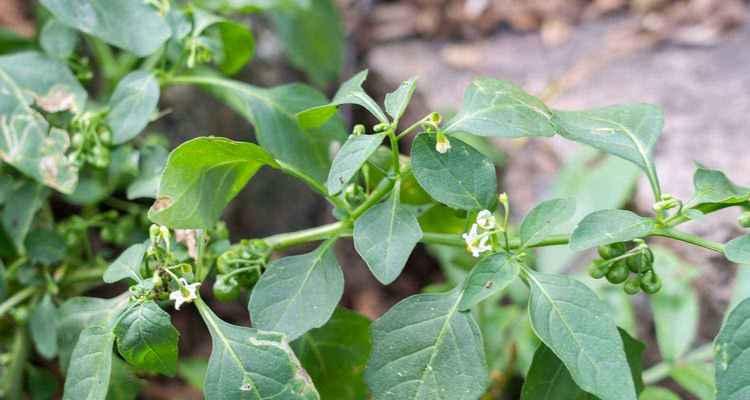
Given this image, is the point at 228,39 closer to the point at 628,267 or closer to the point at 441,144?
the point at 441,144

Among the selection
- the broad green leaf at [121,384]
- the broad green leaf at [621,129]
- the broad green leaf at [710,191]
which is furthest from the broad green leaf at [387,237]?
the broad green leaf at [121,384]

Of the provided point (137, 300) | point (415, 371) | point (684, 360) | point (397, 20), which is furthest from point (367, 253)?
point (397, 20)

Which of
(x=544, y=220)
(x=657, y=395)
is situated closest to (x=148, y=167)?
(x=544, y=220)

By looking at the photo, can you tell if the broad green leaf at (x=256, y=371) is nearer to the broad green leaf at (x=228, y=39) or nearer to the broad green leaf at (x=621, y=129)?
the broad green leaf at (x=621, y=129)

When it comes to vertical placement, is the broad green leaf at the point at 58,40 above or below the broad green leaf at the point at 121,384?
above

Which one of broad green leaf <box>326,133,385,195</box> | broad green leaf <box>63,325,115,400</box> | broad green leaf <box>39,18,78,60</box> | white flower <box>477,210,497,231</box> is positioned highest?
broad green leaf <box>326,133,385,195</box>

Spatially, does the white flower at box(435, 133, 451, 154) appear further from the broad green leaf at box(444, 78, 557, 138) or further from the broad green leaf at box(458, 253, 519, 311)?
the broad green leaf at box(458, 253, 519, 311)

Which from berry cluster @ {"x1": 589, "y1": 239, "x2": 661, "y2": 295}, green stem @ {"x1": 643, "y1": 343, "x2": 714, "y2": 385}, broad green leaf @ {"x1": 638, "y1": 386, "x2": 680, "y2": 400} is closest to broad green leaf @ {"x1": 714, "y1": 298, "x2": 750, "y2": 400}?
berry cluster @ {"x1": 589, "y1": 239, "x2": 661, "y2": 295}
